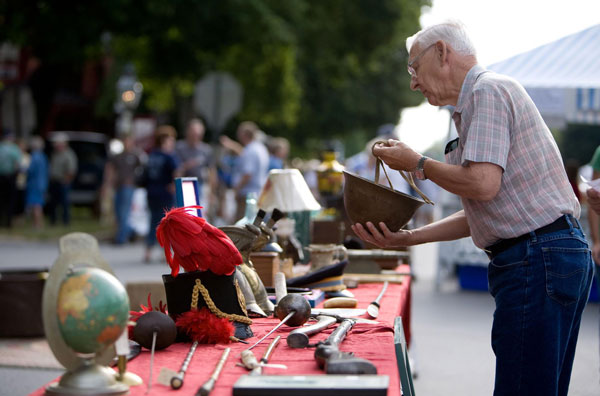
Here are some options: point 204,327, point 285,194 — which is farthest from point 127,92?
point 204,327

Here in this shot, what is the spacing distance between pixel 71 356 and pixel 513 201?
1.51 m

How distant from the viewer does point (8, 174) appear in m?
17.9

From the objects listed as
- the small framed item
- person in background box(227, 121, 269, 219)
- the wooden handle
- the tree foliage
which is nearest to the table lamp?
the small framed item

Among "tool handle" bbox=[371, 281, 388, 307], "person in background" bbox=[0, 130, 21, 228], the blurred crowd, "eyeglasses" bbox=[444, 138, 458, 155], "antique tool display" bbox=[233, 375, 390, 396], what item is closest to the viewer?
"antique tool display" bbox=[233, 375, 390, 396]

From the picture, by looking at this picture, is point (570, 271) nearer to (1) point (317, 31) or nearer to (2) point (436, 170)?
(2) point (436, 170)

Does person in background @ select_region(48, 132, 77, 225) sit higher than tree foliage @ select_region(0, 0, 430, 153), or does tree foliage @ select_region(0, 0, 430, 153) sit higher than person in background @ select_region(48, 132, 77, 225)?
tree foliage @ select_region(0, 0, 430, 153)

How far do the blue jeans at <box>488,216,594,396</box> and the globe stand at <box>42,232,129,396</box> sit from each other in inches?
54.5

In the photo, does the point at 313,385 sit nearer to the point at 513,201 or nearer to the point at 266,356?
the point at 266,356

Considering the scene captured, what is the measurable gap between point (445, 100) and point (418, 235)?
542 mm

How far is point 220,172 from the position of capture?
18.4 metres

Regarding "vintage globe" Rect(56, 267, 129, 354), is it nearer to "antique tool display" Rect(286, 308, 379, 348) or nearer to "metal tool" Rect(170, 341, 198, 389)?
"metal tool" Rect(170, 341, 198, 389)

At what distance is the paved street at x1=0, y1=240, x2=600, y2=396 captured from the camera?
565 cm

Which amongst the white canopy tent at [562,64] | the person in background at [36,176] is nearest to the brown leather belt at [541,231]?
the white canopy tent at [562,64]

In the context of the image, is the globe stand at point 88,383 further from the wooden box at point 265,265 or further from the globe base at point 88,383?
the wooden box at point 265,265
